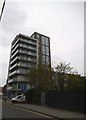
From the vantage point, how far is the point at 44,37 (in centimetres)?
13188

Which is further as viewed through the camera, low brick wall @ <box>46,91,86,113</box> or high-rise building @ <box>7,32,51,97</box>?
high-rise building @ <box>7,32,51,97</box>

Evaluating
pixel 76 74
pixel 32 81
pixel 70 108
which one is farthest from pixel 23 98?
pixel 70 108

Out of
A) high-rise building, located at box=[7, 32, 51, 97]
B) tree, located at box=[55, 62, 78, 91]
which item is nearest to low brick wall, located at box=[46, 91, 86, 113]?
tree, located at box=[55, 62, 78, 91]

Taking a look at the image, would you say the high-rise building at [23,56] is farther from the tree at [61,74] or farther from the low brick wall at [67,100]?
the low brick wall at [67,100]

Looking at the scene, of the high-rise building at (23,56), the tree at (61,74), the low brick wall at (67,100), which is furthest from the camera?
the high-rise building at (23,56)

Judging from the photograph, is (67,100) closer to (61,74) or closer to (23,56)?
(61,74)

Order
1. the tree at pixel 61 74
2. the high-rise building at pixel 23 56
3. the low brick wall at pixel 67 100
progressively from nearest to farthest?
the low brick wall at pixel 67 100 → the tree at pixel 61 74 → the high-rise building at pixel 23 56

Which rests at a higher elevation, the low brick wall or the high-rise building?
the high-rise building

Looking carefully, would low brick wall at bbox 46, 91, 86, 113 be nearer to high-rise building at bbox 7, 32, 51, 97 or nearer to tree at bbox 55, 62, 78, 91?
tree at bbox 55, 62, 78, 91

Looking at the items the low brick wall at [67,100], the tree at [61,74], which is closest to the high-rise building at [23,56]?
the tree at [61,74]

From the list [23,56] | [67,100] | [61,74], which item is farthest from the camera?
[23,56]

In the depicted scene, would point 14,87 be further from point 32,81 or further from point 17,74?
point 32,81

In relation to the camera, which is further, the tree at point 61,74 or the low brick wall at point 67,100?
the tree at point 61,74

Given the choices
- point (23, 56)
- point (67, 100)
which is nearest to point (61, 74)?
point (67, 100)
